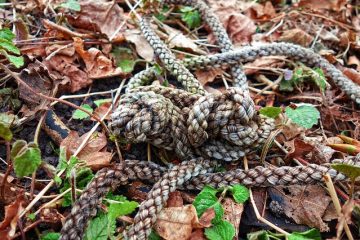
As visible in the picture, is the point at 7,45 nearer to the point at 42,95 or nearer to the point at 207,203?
the point at 42,95

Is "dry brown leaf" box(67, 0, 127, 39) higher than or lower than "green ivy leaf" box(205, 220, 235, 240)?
higher

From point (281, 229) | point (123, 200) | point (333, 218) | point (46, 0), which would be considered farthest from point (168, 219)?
point (46, 0)

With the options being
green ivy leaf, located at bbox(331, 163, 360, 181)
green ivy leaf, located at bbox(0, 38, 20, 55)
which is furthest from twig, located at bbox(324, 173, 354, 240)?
green ivy leaf, located at bbox(0, 38, 20, 55)

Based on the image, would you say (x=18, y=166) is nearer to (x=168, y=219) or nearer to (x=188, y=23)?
(x=168, y=219)

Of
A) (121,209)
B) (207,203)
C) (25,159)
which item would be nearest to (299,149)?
(207,203)

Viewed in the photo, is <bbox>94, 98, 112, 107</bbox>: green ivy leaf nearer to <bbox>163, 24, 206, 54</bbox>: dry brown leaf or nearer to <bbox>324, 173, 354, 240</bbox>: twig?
<bbox>163, 24, 206, 54</bbox>: dry brown leaf

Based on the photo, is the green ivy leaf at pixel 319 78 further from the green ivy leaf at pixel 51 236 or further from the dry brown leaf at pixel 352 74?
the green ivy leaf at pixel 51 236
